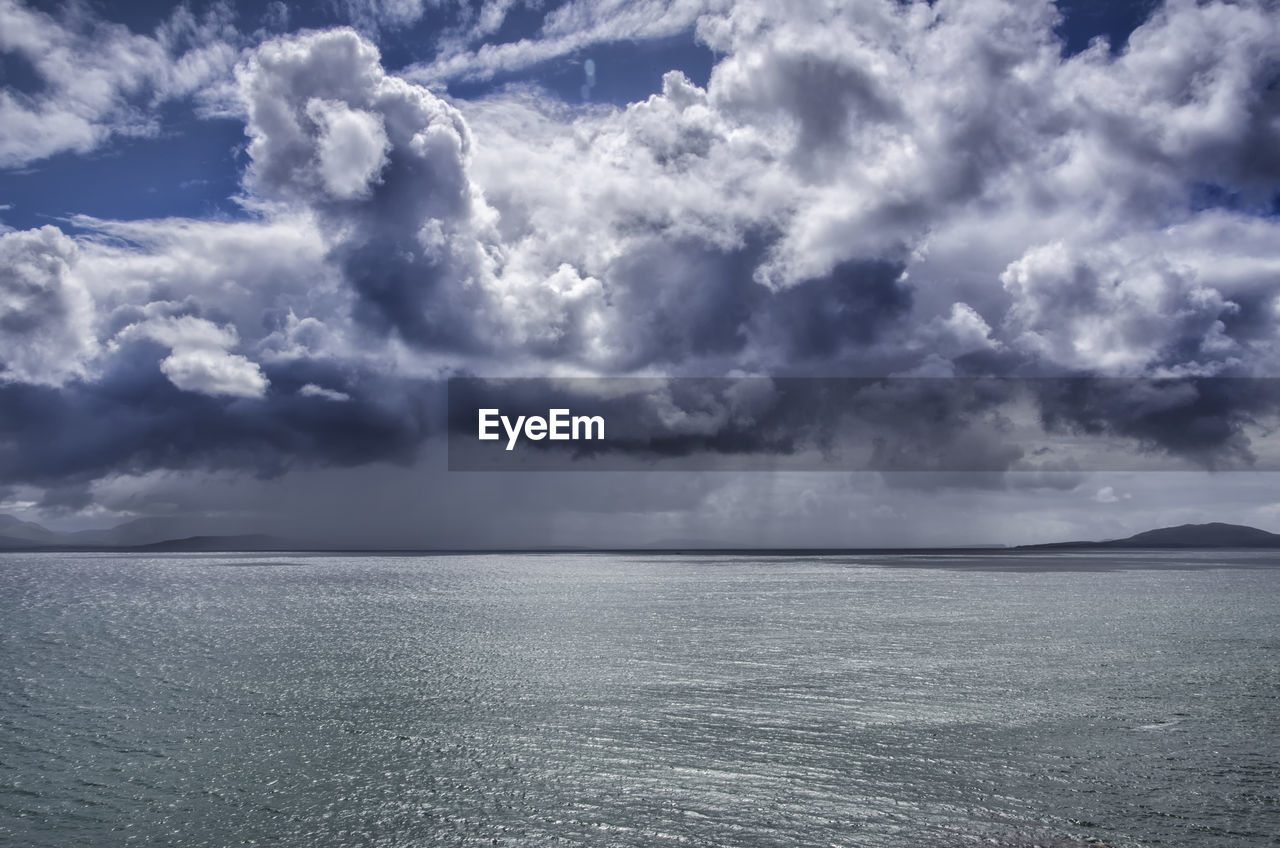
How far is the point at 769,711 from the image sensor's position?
3834 centimetres

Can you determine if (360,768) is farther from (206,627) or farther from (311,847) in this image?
(206,627)

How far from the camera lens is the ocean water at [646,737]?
24.7m

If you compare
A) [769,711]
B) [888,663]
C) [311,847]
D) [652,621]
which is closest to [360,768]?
[311,847]

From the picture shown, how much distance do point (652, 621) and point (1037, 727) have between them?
163ft

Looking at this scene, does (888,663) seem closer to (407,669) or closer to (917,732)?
(917,732)

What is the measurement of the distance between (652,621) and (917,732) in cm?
4934

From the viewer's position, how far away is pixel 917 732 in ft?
114

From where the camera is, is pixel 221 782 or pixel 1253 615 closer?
pixel 221 782

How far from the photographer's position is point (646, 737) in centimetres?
3388

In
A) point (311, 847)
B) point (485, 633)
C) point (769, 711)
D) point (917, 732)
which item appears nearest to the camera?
point (311, 847)

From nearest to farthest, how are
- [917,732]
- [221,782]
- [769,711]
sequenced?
[221,782] < [917,732] < [769,711]

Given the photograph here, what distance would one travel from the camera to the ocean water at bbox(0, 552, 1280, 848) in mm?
24688

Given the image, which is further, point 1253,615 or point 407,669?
point 1253,615

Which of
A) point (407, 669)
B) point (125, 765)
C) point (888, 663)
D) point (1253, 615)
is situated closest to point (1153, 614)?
point (1253, 615)
